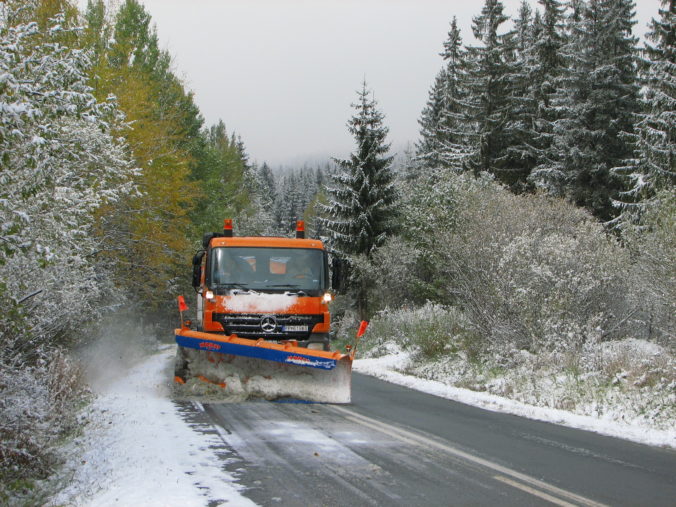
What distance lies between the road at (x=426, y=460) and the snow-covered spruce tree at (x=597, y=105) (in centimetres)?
2806

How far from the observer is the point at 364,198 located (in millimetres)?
32062

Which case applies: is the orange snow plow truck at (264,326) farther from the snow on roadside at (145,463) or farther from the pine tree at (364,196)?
the pine tree at (364,196)

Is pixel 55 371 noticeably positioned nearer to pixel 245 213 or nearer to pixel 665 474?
pixel 665 474

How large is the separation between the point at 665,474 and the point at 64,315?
1017 cm

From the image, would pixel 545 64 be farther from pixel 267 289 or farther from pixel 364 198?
pixel 267 289

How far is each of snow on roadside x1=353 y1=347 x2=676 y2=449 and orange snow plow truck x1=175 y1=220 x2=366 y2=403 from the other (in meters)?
2.86

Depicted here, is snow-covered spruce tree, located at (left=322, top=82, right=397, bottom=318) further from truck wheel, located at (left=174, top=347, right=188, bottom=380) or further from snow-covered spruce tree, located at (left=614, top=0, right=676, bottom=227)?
truck wheel, located at (left=174, top=347, right=188, bottom=380)

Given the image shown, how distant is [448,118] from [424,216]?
63.8 ft

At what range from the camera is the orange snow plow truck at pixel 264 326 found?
10070 millimetres

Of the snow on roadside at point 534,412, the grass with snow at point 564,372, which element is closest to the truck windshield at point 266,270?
the snow on roadside at point 534,412

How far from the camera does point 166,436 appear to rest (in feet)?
25.5

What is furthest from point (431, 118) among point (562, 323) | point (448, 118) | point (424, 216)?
point (562, 323)

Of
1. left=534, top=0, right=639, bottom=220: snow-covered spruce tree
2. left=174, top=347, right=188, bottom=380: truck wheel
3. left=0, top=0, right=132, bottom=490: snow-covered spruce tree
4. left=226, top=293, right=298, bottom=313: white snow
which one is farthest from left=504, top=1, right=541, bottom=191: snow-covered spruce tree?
left=0, top=0, right=132, bottom=490: snow-covered spruce tree

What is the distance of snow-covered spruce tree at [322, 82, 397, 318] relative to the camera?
31.8 meters
